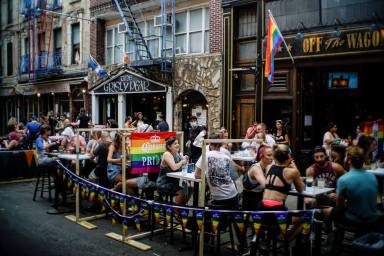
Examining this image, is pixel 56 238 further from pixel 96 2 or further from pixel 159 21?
pixel 96 2

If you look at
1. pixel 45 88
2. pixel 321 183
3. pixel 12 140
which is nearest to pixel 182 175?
pixel 321 183

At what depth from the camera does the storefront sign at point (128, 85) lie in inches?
659

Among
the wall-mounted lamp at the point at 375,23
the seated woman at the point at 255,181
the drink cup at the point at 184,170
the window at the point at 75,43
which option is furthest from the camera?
the window at the point at 75,43

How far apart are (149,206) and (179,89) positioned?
9.84 m

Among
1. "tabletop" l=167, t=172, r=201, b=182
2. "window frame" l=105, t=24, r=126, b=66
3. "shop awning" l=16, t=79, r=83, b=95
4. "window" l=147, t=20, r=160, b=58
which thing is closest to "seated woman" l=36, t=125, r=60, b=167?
"tabletop" l=167, t=172, r=201, b=182

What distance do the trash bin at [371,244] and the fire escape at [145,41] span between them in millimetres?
11985

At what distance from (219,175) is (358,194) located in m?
2.01

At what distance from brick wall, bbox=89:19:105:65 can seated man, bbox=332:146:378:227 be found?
55.5 feet

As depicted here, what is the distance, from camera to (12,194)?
1054 cm

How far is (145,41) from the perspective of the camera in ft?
57.7

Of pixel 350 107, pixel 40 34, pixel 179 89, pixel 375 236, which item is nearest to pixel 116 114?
pixel 179 89

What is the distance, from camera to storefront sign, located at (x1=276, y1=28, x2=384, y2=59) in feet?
34.2

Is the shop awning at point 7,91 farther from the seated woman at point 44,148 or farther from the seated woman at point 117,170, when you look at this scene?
the seated woman at point 117,170

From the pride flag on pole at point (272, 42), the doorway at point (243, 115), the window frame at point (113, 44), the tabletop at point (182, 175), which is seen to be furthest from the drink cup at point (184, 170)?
the window frame at point (113, 44)
